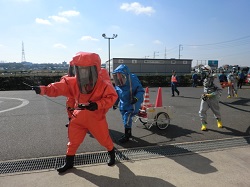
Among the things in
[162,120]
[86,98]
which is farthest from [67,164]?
[162,120]

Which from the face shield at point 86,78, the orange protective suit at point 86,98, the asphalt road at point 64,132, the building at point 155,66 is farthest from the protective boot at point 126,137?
the building at point 155,66

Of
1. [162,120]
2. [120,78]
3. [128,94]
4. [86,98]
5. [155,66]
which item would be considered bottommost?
[162,120]

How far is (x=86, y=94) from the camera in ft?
10.9

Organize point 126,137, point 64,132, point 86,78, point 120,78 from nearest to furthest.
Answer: point 86,78 → point 120,78 → point 126,137 → point 64,132

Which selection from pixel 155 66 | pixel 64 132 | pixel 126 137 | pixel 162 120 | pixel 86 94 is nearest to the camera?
pixel 86 94

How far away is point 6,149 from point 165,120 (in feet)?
12.6

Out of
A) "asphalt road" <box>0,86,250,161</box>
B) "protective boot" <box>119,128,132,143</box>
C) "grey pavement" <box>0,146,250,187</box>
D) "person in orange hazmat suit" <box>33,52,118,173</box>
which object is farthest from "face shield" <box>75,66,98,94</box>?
"protective boot" <box>119,128,132,143</box>

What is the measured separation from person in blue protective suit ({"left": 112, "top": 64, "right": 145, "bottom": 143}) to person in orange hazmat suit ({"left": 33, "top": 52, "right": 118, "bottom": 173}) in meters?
1.38

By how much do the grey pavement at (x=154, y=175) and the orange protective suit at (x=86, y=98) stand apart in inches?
16.8

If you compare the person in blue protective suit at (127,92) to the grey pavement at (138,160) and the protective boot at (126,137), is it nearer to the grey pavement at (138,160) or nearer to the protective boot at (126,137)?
the protective boot at (126,137)

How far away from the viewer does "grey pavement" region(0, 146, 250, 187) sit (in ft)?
10.2

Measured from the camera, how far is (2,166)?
3691 millimetres

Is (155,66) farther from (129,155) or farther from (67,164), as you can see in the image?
(67,164)

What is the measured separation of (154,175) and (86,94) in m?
1.64
